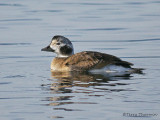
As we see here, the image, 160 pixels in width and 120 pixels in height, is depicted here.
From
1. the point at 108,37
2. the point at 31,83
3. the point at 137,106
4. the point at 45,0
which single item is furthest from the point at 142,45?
the point at 45,0

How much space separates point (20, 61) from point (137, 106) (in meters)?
6.06

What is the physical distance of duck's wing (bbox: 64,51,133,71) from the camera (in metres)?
13.0

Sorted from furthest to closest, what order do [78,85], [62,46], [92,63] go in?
1. [62,46]
2. [92,63]
3. [78,85]

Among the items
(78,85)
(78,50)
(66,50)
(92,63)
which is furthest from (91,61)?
(78,50)

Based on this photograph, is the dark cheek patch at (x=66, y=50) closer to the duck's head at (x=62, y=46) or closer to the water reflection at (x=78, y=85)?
the duck's head at (x=62, y=46)

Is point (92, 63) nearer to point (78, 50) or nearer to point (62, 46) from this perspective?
point (62, 46)

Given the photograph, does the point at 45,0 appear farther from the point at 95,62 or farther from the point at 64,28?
the point at 95,62

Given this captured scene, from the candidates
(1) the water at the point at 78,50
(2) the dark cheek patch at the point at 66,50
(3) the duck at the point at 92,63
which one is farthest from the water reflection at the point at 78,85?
(2) the dark cheek patch at the point at 66,50

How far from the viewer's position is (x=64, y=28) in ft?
67.1

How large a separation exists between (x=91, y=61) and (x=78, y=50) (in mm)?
3781

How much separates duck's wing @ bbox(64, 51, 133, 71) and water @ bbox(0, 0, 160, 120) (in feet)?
1.08

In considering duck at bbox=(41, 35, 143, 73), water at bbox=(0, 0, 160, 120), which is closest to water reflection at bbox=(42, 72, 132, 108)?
water at bbox=(0, 0, 160, 120)

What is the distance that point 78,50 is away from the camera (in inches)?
665

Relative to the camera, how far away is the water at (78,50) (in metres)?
9.34
